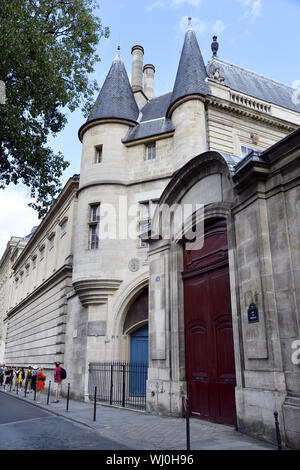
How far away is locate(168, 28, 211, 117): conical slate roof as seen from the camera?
725 inches

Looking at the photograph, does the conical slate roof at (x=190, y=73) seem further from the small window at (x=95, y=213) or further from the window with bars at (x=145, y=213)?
the small window at (x=95, y=213)

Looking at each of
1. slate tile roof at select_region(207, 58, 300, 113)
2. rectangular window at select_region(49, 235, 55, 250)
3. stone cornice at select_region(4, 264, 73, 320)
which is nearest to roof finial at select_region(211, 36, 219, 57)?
slate tile roof at select_region(207, 58, 300, 113)

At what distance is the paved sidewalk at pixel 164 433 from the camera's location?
6.52 metres

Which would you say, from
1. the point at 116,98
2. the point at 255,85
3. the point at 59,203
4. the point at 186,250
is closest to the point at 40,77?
the point at 186,250

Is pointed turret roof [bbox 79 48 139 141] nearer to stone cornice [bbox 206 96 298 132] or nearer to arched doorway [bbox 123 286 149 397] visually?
stone cornice [bbox 206 96 298 132]

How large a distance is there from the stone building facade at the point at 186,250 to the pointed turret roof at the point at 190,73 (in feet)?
0.31

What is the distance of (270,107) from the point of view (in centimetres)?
2092

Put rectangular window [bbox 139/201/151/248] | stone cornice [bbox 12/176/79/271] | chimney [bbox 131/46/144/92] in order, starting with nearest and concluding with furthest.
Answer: rectangular window [bbox 139/201/151/248]
stone cornice [bbox 12/176/79/271]
chimney [bbox 131/46/144/92]

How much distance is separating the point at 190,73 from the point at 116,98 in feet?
13.3

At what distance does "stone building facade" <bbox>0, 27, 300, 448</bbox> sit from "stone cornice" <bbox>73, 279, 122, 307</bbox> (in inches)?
1.9

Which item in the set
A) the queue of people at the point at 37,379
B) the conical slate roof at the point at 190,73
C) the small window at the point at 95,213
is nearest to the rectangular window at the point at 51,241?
the queue of people at the point at 37,379

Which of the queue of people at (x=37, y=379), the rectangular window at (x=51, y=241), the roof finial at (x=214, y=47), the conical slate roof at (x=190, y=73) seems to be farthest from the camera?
the rectangular window at (x=51, y=241)

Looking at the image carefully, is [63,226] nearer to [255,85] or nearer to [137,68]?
[137,68]

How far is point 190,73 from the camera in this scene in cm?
1919
